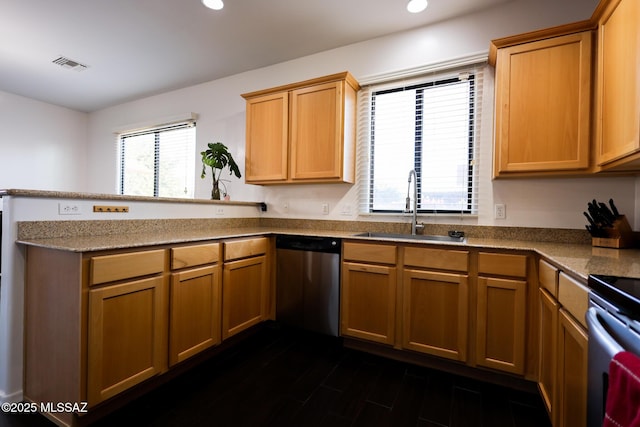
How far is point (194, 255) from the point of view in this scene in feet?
6.27

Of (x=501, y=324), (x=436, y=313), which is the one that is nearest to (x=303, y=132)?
(x=436, y=313)

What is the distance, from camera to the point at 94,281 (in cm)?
139

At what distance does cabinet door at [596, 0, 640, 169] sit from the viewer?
1346 mm

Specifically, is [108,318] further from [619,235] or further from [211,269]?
[619,235]

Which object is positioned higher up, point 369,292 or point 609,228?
point 609,228

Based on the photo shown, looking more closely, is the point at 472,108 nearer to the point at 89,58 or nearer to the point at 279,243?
the point at 279,243

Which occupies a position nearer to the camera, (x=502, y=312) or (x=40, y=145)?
(x=502, y=312)

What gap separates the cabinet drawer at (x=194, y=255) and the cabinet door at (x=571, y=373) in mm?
1997

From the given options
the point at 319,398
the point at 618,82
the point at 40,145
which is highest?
the point at 40,145

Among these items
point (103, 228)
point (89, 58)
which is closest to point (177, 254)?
point (103, 228)

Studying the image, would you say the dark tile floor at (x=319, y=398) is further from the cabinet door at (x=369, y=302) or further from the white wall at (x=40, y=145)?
the white wall at (x=40, y=145)

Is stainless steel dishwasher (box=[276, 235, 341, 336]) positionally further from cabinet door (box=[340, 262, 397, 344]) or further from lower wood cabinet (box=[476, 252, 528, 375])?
lower wood cabinet (box=[476, 252, 528, 375])

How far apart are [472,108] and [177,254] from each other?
2545 millimetres

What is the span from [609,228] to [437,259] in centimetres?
104
